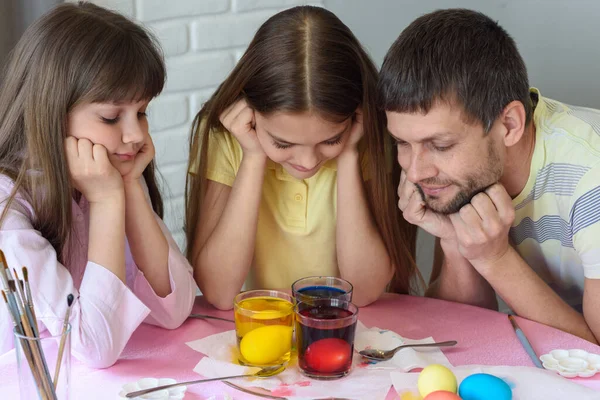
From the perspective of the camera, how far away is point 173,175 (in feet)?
7.99

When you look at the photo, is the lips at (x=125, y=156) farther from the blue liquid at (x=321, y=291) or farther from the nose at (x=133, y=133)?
the blue liquid at (x=321, y=291)

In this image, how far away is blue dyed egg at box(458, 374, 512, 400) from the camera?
1.06 meters

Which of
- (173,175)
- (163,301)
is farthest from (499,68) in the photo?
(173,175)

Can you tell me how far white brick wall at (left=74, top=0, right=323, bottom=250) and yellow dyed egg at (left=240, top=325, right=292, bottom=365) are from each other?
1.18 meters

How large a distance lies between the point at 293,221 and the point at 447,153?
405mm

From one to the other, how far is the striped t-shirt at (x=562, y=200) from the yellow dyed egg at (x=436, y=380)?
48cm

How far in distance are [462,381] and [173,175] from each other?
150 cm

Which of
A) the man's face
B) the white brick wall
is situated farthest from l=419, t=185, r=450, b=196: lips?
the white brick wall

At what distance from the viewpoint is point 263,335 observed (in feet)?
3.89

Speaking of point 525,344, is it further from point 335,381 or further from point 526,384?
point 335,381

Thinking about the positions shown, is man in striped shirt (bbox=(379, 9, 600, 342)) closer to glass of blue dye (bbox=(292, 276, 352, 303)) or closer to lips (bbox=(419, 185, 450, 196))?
lips (bbox=(419, 185, 450, 196))

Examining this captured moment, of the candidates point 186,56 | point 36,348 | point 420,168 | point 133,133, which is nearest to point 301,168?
point 420,168

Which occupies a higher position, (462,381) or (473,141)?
(473,141)

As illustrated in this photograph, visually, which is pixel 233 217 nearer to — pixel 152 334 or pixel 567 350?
pixel 152 334
